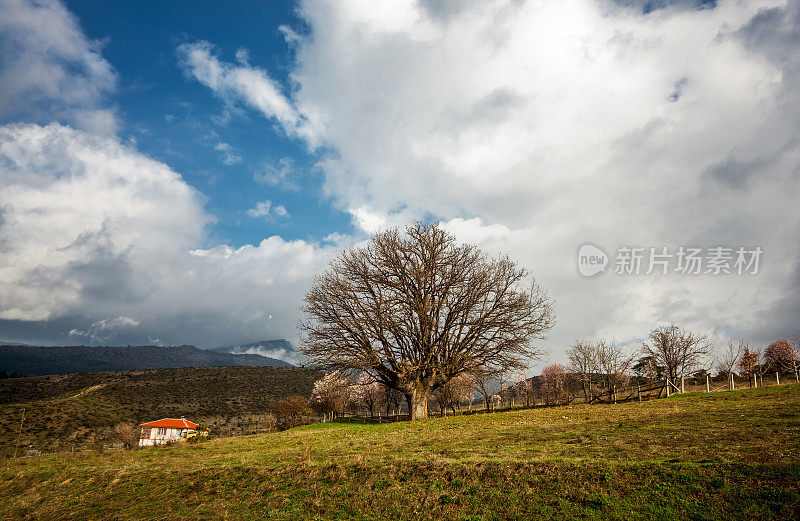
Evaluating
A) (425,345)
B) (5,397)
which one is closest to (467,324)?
(425,345)

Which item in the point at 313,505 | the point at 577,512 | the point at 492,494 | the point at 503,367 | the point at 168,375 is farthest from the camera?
the point at 168,375

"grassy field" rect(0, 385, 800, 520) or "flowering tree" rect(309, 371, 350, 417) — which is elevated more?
"grassy field" rect(0, 385, 800, 520)

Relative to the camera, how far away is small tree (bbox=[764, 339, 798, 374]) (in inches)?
2495

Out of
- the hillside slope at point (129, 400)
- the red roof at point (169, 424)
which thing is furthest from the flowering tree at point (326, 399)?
the red roof at point (169, 424)

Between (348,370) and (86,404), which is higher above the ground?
(348,370)

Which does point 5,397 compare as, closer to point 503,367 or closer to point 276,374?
point 276,374

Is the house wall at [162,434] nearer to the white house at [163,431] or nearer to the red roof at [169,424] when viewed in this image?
the white house at [163,431]

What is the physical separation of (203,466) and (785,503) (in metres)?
19.4

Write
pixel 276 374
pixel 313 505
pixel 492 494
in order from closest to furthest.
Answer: pixel 492 494
pixel 313 505
pixel 276 374

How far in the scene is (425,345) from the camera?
30281 millimetres

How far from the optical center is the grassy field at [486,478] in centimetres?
938

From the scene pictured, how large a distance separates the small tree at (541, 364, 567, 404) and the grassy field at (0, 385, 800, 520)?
51942mm

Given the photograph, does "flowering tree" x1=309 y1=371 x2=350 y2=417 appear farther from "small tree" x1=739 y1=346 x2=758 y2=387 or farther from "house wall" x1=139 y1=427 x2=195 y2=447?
"small tree" x1=739 y1=346 x2=758 y2=387

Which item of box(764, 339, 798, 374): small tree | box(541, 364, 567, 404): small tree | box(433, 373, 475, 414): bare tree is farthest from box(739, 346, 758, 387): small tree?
box(433, 373, 475, 414): bare tree
